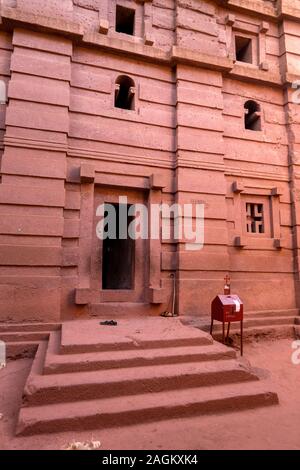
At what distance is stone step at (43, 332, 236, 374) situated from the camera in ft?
13.3

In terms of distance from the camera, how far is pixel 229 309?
5.64 metres

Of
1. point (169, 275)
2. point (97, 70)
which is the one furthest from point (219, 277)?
point (97, 70)

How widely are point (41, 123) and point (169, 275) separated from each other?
4456 mm

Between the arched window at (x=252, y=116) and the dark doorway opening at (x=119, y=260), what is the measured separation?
4613 millimetres

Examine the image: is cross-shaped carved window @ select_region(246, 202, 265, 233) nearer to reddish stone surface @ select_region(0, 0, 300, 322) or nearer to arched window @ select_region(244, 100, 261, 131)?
reddish stone surface @ select_region(0, 0, 300, 322)

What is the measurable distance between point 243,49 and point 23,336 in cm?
1034

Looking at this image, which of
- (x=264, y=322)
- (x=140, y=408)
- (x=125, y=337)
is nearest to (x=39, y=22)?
(x=125, y=337)

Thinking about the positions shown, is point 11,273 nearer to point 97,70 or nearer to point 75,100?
point 75,100

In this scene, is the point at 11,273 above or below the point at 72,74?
below

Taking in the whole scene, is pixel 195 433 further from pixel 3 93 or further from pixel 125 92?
pixel 125 92

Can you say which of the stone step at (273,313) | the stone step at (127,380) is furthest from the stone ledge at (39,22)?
the stone step at (273,313)

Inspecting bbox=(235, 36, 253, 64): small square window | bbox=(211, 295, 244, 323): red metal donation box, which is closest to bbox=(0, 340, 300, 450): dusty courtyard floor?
bbox=(211, 295, 244, 323): red metal donation box

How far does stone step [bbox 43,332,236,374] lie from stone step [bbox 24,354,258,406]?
76mm

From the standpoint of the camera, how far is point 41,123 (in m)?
6.45
